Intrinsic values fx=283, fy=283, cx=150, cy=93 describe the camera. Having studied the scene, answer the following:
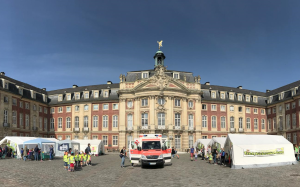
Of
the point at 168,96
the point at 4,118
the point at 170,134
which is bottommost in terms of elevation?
the point at 170,134

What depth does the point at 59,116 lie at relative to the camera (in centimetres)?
→ 6506

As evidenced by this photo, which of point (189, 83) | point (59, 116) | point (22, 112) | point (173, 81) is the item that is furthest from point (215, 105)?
point (22, 112)

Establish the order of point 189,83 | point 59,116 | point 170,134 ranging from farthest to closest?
point 59,116
point 189,83
point 170,134

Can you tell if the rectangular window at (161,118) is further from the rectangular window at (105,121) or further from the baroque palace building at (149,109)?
the rectangular window at (105,121)

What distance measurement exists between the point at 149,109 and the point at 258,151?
3086 cm

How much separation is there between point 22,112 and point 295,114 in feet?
179

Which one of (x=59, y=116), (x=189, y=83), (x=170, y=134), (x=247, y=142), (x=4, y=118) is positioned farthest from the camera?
(x=59, y=116)

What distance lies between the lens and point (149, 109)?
55938mm

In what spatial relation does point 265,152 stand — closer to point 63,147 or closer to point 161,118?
point 63,147

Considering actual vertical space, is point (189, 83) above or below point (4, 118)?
above

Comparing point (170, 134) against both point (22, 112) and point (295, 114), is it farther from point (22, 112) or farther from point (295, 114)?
point (22, 112)

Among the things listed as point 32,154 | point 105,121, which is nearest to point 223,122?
point 105,121

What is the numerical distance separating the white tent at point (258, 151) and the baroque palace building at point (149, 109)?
1083 inches

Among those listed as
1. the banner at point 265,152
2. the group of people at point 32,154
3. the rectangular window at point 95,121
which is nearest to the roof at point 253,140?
the banner at point 265,152
